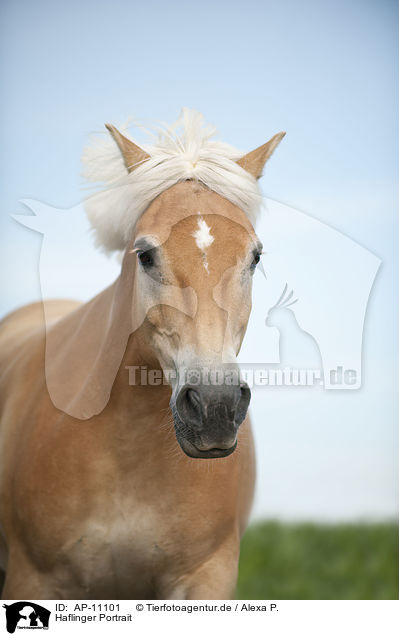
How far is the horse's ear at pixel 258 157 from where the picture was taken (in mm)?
2822

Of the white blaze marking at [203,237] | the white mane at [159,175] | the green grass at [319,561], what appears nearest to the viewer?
the white blaze marking at [203,237]

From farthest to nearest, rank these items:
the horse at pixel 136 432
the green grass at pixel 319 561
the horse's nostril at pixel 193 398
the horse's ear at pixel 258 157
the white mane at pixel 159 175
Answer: the green grass at pixel 319 561 → the horse's ear at pixel 258 157 → the white mane at pixel 159 175 → the horse at pixel 136 432 → the horse's nostril at pixel 193 398

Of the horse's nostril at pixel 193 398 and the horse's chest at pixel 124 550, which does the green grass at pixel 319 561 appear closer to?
the horse's chest at pixel 124 550

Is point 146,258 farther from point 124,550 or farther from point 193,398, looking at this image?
point 124,550

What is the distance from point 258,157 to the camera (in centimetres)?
283

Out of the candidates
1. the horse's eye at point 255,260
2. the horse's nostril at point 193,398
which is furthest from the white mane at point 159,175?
the horse's nostril at point 193,398

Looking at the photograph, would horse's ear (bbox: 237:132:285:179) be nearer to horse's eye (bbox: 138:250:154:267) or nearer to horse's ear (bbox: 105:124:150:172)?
horse's ear (bbox: 105:124:150:172)

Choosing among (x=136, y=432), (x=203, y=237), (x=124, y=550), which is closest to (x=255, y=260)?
(x=203, y=237)

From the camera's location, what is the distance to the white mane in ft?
8.67

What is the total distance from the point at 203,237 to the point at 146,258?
0.24 m

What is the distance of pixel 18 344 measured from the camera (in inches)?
160

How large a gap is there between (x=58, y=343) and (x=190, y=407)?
129cm

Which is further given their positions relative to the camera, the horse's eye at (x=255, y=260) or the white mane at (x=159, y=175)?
the white mane at (x=159, y=175)
